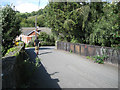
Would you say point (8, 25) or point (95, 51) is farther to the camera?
point (8, 25)

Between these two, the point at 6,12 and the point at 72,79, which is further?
the point at 6,12

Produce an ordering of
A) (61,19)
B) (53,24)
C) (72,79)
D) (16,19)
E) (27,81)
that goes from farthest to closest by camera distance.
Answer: (53,24)
(61,19)
(16,19)
(72,79)
(27,81)

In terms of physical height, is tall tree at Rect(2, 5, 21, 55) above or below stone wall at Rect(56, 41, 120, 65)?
above

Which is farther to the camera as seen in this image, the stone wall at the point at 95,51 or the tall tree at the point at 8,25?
the tall tree at the point at 8,25

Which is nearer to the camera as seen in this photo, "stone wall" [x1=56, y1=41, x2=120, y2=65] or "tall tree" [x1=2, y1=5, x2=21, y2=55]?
"stone wall" [x1=56, y1=41, x2=120, y2=65]

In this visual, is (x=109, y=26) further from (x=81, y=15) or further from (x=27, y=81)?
(x=27, y=81)

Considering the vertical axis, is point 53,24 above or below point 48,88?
above

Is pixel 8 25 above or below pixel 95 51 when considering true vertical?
above

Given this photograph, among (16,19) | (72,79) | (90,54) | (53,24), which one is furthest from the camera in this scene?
(53,24)

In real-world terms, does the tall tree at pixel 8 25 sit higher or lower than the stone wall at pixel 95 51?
higher

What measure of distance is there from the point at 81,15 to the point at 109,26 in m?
5.28

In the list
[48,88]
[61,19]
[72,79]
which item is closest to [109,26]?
[72,79]

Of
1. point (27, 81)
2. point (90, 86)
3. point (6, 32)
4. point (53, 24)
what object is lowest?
point (90, 86)

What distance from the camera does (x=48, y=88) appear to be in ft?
17.4
